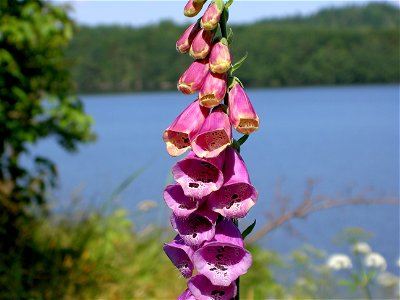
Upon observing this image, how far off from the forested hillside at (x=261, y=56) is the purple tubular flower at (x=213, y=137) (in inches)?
1477

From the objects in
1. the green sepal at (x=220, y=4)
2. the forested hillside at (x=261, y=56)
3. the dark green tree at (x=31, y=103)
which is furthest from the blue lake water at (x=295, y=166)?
the forested hillside at (x=261, y=56)

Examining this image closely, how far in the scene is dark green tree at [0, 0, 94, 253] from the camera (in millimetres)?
4531

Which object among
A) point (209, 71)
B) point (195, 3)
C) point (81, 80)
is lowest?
point (209, 71)

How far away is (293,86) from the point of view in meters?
51.6

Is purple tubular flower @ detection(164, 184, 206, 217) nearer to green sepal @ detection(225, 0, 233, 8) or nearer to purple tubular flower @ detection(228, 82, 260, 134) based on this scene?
purple tubular flower @ detection(228, 82, 260, 134)

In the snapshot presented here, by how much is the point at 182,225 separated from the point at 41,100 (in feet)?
12.8

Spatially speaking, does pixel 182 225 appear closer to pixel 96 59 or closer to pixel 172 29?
pixel 96 59

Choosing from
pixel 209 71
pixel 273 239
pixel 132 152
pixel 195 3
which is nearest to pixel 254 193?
pixel 209 71

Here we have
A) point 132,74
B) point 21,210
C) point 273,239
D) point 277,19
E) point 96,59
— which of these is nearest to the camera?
point 21,210

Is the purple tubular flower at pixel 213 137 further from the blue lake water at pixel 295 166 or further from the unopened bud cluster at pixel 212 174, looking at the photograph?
the blue lake water at pixel 295 166

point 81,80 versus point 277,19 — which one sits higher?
point 277,19

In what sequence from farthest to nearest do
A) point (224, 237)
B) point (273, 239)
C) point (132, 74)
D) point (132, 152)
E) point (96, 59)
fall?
point (132, 74) < point (96, 59) < point (132, 152) < point (273, 239) < point (224, 237)

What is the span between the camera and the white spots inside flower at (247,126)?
1.30 metres

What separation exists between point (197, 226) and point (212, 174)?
4.3 inches
